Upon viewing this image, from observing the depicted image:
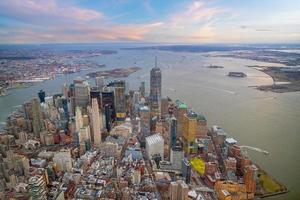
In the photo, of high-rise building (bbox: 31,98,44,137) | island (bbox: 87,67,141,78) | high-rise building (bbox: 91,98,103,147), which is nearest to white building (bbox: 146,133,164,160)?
high-rise building (bbox: 91,98,103,147)

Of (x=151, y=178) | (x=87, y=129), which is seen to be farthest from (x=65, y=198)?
(x=87, y=129)

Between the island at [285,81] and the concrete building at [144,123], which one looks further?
the island at [285,81]

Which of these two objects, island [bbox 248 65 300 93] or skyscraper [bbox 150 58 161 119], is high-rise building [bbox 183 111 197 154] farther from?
island [bbox 248 65 300 93]

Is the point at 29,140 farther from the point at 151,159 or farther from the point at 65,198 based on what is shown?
the point at 151,159

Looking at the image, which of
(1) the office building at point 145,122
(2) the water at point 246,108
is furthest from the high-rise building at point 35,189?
(1) the office building at point 145,122

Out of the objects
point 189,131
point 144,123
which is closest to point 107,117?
point 144,123

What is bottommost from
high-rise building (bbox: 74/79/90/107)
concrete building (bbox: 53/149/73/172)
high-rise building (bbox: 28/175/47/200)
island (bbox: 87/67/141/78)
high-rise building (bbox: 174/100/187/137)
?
concrete building (bbox: 53/149/73/172)

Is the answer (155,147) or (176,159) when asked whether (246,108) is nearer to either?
(155,147)

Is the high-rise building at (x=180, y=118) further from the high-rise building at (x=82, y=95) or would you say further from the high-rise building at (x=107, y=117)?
the high-rise building at (x=82, y=95)
